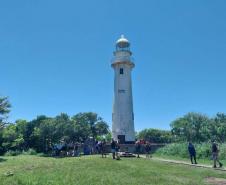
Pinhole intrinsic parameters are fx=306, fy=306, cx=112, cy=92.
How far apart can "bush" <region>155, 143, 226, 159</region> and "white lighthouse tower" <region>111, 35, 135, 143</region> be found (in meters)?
4.84

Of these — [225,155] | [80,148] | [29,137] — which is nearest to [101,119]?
[29,137]

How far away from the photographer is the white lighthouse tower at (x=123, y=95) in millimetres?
40344

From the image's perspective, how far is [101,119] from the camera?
8244 cm

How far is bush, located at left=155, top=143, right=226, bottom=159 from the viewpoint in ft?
100.0

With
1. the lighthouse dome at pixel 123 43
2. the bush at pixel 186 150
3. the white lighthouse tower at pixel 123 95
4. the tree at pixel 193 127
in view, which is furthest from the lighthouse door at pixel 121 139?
the tree at pixel 193 127

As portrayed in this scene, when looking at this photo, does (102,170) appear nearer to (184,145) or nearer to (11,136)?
(184,145)

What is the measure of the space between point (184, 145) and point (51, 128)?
24.6 metres

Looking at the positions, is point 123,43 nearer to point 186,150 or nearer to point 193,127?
point 186,150

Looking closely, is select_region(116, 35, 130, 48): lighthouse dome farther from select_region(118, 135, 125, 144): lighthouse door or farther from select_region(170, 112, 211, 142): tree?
select_region(170, 112, 211, 142): tree

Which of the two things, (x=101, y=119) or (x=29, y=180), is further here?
(x=101, y=119)

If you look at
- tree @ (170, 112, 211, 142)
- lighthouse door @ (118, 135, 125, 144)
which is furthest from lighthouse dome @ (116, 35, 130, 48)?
tree @ (170, 112, 211, 142)

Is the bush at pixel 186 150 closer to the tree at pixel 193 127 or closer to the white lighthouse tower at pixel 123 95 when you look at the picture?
the white lighthouse tower at pixel 123 95

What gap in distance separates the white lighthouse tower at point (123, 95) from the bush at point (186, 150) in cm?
484

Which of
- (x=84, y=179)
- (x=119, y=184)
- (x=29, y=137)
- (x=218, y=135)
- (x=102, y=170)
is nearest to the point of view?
(x=119, y=184)
